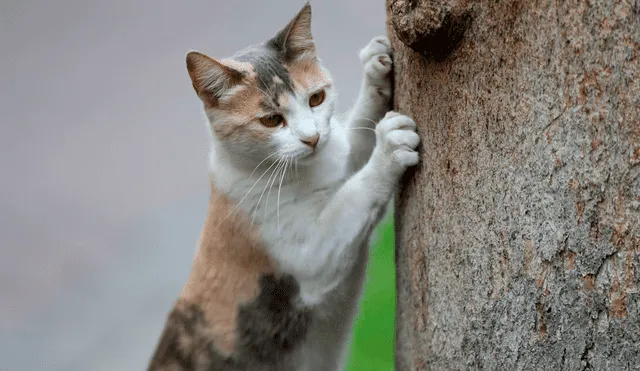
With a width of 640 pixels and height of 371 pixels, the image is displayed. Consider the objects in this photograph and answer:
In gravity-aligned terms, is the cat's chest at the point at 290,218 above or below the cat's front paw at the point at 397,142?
below

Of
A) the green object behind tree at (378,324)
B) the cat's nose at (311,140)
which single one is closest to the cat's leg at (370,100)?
the cat's nose at (311,140)

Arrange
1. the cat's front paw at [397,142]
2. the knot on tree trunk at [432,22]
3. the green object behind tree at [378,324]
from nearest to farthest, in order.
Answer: the knot on tree trunk at [432,22], the cat's front paw at [397,142], the green object behind tree at [378,324]

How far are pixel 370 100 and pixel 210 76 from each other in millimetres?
395

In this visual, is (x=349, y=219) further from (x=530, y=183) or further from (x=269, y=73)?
(x=530, y=183)

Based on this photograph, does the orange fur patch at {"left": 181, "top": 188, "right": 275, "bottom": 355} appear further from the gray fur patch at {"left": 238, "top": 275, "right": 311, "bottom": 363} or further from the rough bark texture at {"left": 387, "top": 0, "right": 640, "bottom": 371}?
the rough bark texture at {"left": 387, "top": 0, "right": 640, "bottom": 371}

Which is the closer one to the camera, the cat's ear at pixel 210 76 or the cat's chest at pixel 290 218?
the cat's ear at pixel 210 76

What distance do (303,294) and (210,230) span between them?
0.96 feet

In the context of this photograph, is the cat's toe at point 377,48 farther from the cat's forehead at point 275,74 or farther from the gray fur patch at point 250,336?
the gray fur patch at point 250,336

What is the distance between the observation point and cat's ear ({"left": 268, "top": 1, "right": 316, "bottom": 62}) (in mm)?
1524

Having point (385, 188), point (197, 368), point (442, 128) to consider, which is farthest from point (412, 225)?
point (197, 368)

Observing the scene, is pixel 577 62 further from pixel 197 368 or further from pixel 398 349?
pixel 197 368

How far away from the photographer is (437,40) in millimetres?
1057

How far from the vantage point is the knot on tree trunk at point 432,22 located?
1004 mm

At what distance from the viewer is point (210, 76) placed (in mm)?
1406
